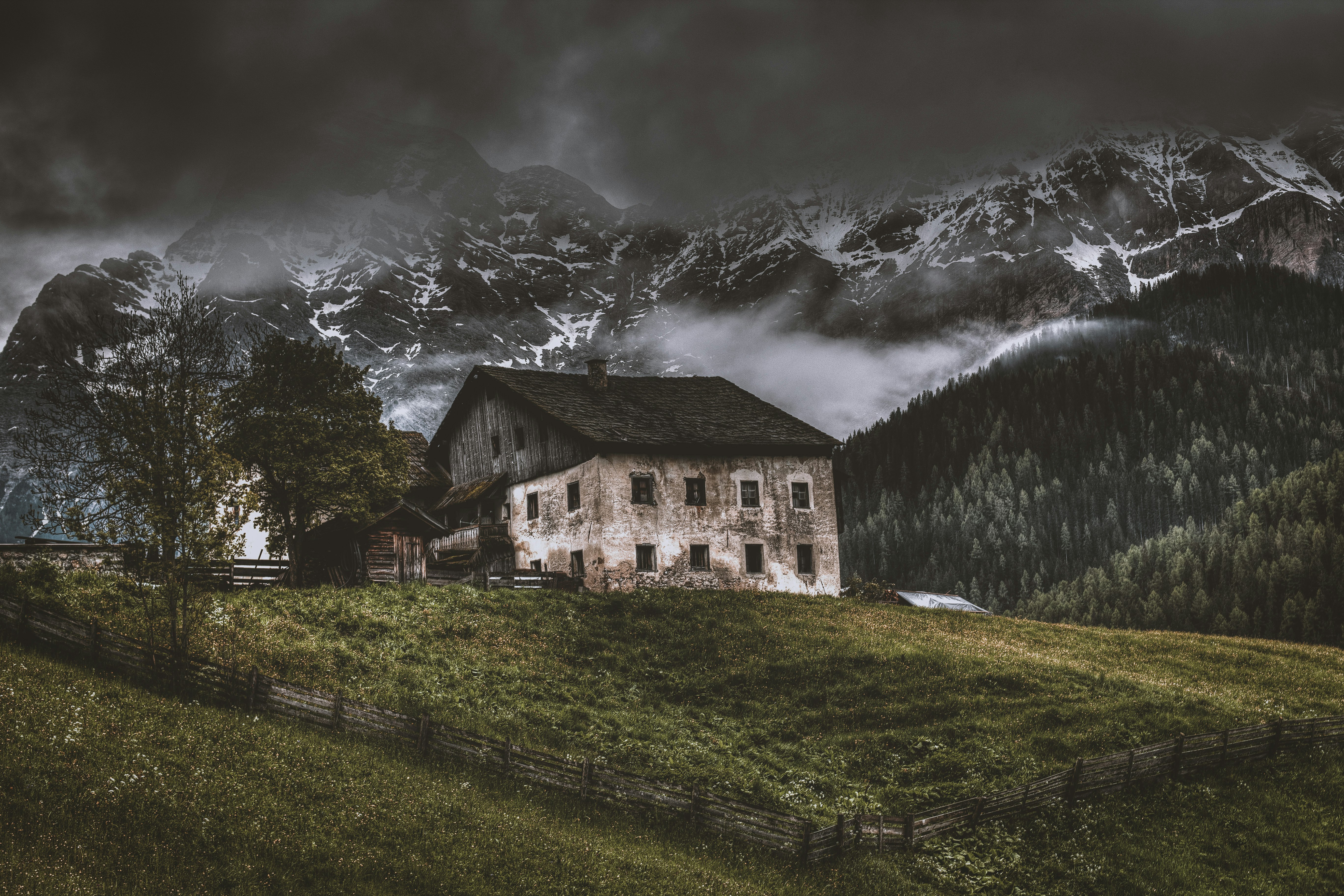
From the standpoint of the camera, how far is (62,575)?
30234mm

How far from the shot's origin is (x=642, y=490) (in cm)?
4597

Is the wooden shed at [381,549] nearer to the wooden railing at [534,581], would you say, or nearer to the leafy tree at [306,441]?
the leafy tree at [306,441]

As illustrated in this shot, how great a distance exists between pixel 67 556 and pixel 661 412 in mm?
27279

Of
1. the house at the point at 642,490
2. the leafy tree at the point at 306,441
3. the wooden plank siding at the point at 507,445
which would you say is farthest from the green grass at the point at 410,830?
the wooden plank siding at the point at 507,445

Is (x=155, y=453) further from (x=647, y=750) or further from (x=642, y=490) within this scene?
(x=642, y=490)

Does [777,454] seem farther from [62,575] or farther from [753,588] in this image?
[62,575]

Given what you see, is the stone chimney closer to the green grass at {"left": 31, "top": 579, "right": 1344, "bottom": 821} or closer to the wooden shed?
the wooden shed

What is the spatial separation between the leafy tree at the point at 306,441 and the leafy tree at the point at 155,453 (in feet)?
26.7

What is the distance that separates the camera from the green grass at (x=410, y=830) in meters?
16.0

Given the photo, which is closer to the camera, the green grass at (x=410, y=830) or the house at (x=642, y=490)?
the green grass at (x=410, y=830)

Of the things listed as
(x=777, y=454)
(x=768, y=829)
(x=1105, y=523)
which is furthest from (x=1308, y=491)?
(x=768, y=829)

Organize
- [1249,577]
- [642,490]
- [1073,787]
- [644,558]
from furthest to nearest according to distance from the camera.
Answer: [1249,577] < [642,490] < [644,558] < [1073,787]

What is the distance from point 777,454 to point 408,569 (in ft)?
63.0

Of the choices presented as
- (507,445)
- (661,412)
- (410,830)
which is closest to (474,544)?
(507,445)
